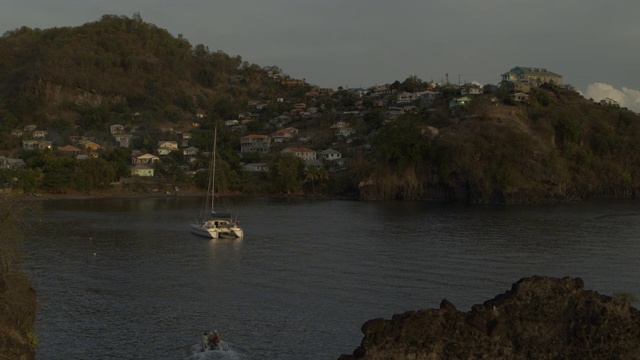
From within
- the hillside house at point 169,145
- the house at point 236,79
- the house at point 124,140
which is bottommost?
the hillside house at point 169,145

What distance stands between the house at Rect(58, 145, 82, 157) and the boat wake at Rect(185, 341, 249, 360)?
277 ft

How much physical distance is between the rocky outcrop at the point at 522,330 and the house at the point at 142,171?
9052 cm

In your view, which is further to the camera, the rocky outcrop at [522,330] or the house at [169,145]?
the house at [169,145]

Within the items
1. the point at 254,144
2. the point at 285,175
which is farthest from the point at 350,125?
the point at 285,175

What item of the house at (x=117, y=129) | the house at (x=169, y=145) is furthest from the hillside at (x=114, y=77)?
the house at (x=169, y=145)

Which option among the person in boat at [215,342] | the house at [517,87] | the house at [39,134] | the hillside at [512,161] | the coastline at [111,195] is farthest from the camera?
the house at [39,134]

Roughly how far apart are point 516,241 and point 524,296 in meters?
36.0

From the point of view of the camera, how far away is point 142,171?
102938mm

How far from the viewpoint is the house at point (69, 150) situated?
→ 343 ft

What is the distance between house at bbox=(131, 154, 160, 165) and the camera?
10725cm

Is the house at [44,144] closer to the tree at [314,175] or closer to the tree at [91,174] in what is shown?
the tree at [91,174]

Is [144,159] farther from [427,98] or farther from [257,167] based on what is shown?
[427,98]

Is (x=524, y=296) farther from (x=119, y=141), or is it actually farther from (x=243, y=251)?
(x=119, y=141)

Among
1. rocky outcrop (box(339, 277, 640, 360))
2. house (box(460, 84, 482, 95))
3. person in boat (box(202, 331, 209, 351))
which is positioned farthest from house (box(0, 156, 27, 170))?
rocky outcrop (box(339, 277, 640, 360))
